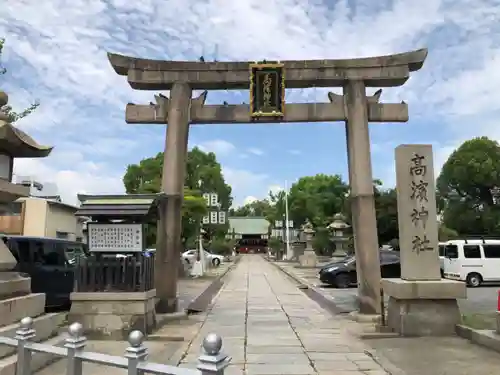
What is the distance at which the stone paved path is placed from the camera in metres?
6.98

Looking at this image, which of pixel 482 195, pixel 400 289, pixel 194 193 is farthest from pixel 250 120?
pixel 482 195

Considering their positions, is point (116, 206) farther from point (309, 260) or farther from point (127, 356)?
point (309, 260)

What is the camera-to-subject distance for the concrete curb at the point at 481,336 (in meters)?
7.66

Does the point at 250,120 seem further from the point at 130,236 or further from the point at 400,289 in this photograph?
the point at 400,289

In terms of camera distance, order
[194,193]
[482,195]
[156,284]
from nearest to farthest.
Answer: [156,284], [194,193], [482,195]

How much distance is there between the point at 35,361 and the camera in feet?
20.7

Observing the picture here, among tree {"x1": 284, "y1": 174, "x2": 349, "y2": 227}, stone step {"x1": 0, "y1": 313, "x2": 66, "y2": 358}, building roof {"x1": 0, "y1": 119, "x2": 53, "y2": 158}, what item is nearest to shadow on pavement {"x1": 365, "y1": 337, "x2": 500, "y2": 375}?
stone step {"x1": 0, "y1": 313, "x2": 66, "y2": 358}

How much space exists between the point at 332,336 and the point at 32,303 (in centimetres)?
550

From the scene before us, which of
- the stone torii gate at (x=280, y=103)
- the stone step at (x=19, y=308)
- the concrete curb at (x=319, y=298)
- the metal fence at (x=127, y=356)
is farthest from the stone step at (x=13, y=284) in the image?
the concrete curb at (x=319, y=298)

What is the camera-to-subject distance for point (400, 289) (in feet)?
30.1

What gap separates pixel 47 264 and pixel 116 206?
12.9 ft

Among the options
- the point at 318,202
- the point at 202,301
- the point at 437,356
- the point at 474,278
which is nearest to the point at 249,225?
the point at 318,202

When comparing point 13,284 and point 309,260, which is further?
point 309,260

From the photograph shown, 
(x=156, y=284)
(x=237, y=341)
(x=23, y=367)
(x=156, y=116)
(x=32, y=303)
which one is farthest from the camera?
(x=156, y=116)
